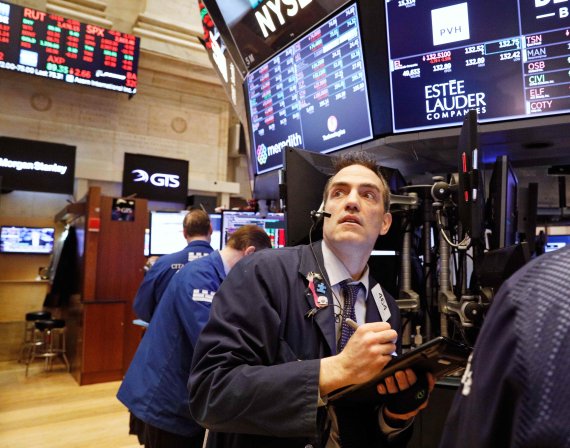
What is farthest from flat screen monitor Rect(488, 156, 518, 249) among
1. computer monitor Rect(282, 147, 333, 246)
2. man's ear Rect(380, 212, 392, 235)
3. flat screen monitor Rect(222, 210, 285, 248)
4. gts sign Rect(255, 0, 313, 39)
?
flat screen monitor Rect(222, 210, 285, 248)

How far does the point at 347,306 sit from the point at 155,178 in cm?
747

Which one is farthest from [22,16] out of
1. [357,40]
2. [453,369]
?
[453,369]

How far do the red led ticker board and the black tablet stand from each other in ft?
24.9

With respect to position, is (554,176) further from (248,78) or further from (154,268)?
(154,268)

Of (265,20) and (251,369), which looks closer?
(251,369)

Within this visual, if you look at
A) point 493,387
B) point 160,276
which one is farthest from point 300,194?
point 160,276

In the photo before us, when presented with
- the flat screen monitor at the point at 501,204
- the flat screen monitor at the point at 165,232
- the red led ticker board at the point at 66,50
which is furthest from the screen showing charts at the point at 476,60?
the red led ticker board at the point at 66,50

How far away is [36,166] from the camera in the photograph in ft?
23.9

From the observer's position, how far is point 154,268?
3.51 m

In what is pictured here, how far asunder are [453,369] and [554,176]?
2.07 meters

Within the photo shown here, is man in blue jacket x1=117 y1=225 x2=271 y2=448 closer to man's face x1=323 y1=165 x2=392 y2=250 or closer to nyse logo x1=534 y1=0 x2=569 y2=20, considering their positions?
man's face x1=323 y1=165 x2=392 y2=250

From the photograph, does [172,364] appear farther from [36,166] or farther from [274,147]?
[36,166]

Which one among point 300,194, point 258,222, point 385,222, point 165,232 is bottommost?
point 385,222

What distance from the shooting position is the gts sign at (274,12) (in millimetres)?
2869
